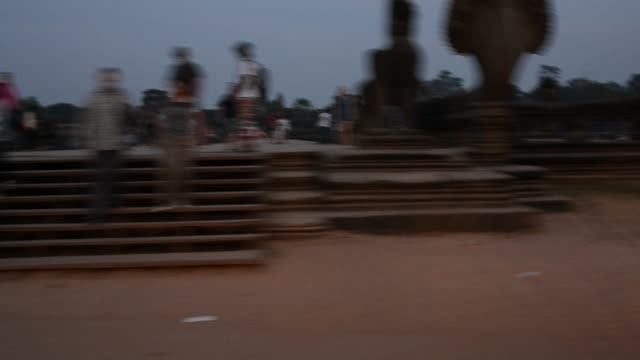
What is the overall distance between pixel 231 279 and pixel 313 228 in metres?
1.64

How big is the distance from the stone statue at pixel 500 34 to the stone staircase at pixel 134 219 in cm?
397

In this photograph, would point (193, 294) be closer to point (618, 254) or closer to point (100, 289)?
point (100, 289)

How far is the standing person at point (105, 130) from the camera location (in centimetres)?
748

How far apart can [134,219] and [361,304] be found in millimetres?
3188

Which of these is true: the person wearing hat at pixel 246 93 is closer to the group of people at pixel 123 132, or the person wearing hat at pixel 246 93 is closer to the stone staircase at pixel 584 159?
the group of people at pixel 123 132

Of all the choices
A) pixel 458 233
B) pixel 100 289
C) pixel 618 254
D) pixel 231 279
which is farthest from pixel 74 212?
pixel 618 254

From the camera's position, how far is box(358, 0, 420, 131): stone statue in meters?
11.5

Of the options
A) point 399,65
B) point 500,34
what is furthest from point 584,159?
point 399,65

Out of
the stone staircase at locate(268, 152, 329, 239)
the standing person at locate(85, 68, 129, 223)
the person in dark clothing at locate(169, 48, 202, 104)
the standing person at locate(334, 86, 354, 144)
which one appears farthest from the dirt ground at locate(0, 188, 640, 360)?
the standing person at locate(334, 86, 354, 144)

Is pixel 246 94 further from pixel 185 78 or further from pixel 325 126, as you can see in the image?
pixel 325 126

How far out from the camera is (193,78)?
8328mm

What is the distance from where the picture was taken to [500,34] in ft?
34.0

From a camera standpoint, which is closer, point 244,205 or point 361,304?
point 361,304

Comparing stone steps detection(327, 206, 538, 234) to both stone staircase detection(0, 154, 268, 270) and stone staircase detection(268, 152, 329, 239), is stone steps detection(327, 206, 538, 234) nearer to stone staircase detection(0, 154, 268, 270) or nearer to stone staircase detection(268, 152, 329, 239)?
stone staircase detection(268, 152, 329, 239)
